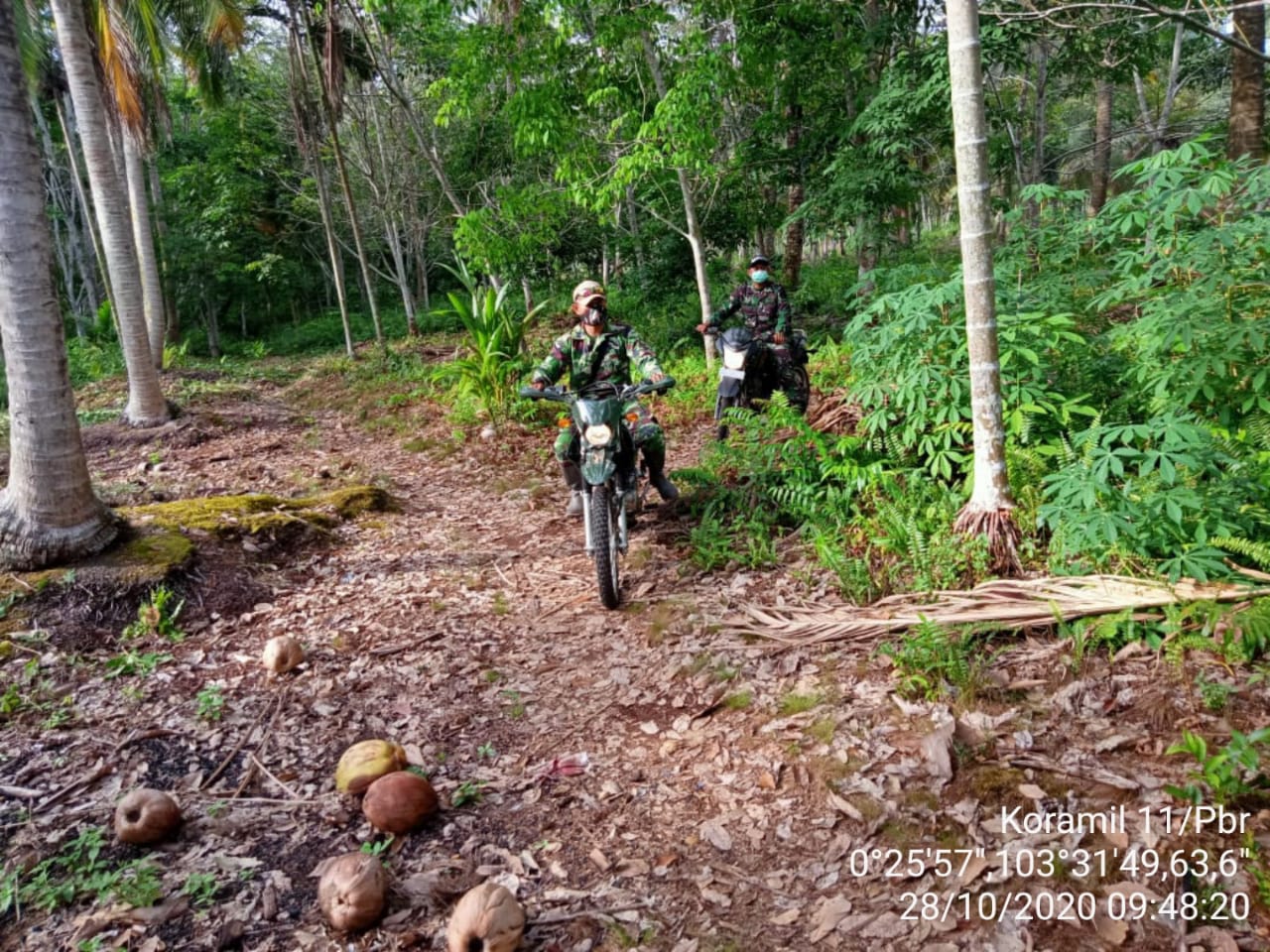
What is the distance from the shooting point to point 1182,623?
2609 millimetres

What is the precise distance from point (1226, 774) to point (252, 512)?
516cm

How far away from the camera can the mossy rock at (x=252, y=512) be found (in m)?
4.46

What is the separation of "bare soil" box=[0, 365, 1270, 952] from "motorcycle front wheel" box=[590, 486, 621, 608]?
198 mm

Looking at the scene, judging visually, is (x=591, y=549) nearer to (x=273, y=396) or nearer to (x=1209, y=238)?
(x=1209, y=238)

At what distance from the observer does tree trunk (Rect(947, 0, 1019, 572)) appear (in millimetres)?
3023

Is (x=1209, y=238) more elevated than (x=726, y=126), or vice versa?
(x=726, y=126)

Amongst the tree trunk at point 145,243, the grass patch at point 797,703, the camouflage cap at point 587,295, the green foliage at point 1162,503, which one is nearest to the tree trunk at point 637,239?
the tree trunk at point 145,243

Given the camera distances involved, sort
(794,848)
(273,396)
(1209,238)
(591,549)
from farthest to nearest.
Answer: (273,396), (591,549), (1209,238), (794,848)

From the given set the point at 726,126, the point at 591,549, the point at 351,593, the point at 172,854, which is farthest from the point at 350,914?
the point at 726,126

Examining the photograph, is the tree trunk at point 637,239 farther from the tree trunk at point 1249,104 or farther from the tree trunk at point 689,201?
the tree trunk at point 1249,104

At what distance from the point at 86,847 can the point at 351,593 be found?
208 centimetres

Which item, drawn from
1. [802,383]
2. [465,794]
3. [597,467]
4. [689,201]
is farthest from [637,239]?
[465,794]

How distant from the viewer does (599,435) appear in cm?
400

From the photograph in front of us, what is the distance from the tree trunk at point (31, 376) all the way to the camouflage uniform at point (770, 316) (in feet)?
15.4
